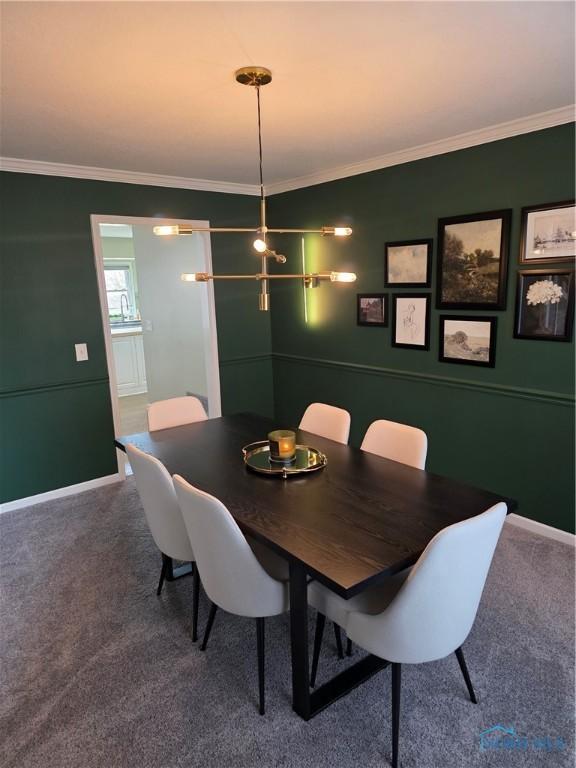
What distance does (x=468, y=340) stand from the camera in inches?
125

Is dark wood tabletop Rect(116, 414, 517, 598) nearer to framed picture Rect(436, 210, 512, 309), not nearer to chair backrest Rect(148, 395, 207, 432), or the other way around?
chair backrest Rect(148, 395, 207, 432)

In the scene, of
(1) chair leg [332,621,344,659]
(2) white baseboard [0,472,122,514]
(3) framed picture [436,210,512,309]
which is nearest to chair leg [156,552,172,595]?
(1) chair leg [332,621,344,659]

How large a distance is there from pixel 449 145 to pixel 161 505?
2788 mm

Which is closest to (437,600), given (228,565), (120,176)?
(228,565)

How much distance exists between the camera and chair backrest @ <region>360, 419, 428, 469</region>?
2.35 metres

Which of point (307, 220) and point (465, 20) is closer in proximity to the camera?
point (465, 20)

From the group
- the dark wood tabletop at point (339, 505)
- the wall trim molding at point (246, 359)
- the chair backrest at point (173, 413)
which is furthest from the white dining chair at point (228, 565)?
the wall trim molding at point (246, 359)

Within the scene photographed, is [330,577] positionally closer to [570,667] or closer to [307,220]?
[570,667]

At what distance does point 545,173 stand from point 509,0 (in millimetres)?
1404

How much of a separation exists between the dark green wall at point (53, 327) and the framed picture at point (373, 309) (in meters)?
1.74

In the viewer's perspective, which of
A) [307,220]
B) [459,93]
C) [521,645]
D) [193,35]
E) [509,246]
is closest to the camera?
[193,35]

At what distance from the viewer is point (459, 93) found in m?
2.28

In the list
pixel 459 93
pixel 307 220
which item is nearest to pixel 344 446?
pixel 459 93

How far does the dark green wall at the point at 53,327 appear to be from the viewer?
134 inches
